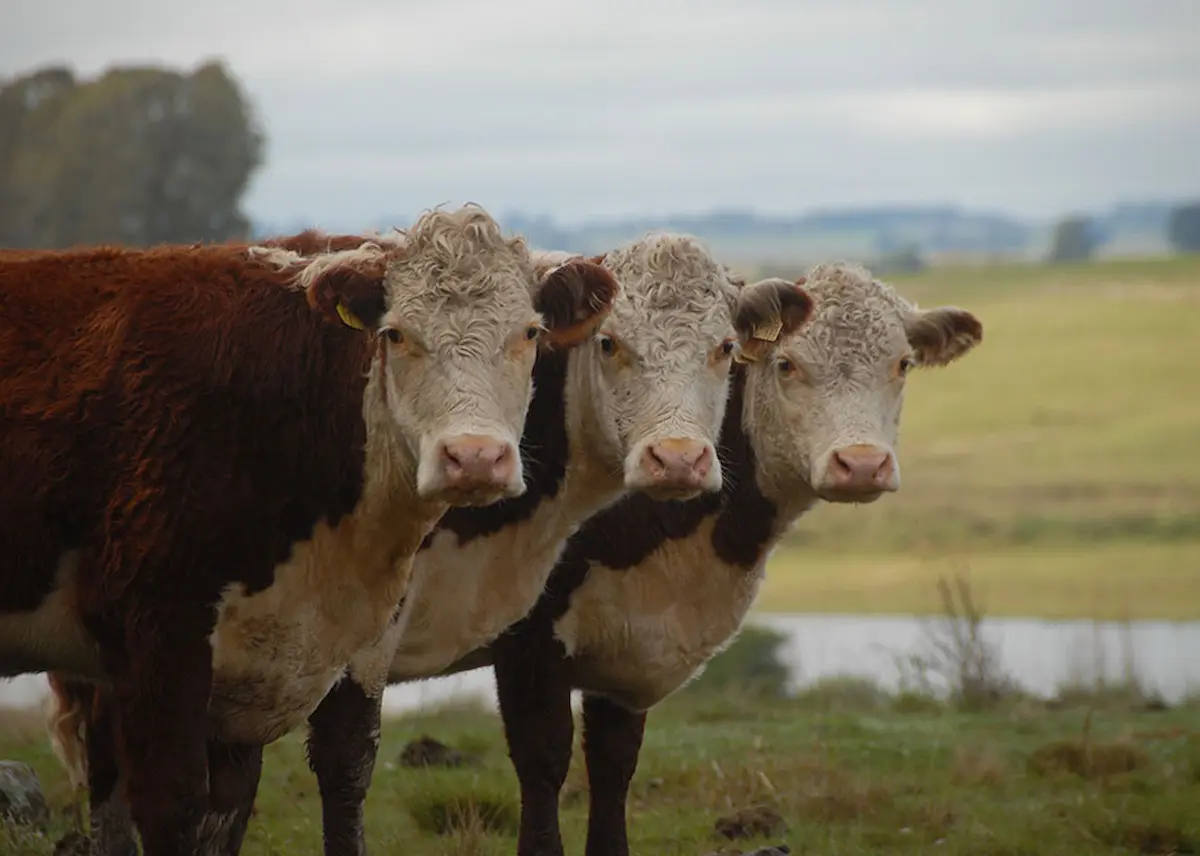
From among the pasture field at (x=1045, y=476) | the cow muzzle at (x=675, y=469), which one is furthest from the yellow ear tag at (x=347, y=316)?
the pasture field at (x=1045, y=476)

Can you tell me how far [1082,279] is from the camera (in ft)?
196

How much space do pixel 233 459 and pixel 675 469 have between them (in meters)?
1.68

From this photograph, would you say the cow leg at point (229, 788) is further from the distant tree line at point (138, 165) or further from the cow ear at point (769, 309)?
the distant tree line at point (138, 165)

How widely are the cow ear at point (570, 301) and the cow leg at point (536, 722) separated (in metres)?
1.70

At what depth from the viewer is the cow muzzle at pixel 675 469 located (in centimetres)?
689

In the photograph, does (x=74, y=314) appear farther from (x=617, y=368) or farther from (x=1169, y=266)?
(x=1169, y=266)

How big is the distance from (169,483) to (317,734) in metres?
1.69

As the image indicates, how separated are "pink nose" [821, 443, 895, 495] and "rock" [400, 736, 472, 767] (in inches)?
136

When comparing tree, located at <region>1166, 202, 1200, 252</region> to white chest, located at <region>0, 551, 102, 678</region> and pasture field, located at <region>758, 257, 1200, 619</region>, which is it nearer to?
pasture field, located at <region>758, 257, 1200, 619</region>

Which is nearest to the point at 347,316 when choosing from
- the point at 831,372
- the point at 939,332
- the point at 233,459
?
the point at 233,459

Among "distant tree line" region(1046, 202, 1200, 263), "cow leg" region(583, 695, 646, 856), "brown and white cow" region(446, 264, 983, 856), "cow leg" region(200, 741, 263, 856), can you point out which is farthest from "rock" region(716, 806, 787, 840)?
"distant tree line" region(1046, 202, 1200, 263)

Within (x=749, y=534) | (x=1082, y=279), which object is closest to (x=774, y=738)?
(x=749, y=534)

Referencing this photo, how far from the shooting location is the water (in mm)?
14734

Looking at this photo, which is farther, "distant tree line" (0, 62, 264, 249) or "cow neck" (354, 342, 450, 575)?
"distant tree line" (0, 62, 264, 249)
